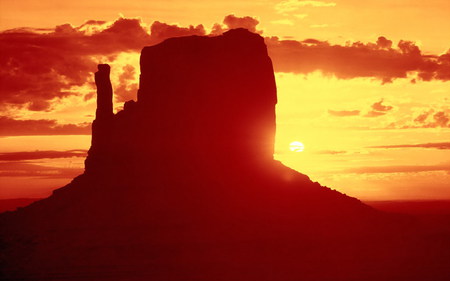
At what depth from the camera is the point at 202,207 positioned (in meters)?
127

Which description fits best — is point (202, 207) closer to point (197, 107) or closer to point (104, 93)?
point (197, 107)

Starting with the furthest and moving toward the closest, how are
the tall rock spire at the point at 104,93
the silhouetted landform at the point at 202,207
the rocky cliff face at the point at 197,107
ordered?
the tall rock spire at the point at 104,93
the rocky cliff face at the point at 197,107
the silhouetted landform at the point at 202,207

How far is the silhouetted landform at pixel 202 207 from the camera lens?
121438 mm

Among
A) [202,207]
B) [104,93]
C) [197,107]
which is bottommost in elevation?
[202,207]

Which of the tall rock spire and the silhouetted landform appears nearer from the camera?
the silhouetted landform

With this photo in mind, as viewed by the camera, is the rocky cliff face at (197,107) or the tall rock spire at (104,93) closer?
the rocky cliff face at (197,107)

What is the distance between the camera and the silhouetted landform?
398 feet

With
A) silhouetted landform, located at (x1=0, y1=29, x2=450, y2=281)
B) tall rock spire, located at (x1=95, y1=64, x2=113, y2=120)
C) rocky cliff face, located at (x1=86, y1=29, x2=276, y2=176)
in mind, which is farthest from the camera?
tall rock spire, located at (x1=95, y1=64, x2=113, y2=120)

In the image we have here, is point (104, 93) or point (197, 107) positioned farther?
point (197, 107)

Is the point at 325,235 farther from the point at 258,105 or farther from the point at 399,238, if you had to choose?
the point at 258,105

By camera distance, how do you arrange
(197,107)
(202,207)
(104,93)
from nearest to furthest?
(202,207), (104,93), (197,107)

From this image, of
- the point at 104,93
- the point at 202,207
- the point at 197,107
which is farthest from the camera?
the point at 197,107

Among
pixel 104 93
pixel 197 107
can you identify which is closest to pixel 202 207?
pixel 197 107

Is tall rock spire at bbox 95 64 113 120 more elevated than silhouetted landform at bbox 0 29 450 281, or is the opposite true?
tall rock spire at bbox 95 64 113 120
